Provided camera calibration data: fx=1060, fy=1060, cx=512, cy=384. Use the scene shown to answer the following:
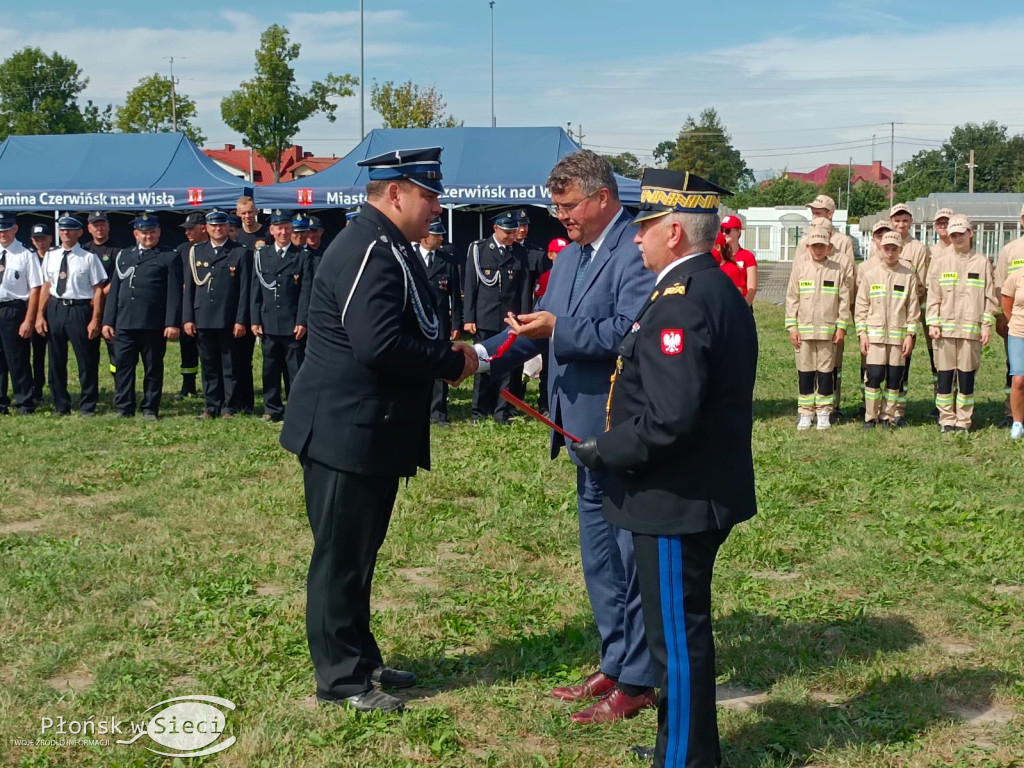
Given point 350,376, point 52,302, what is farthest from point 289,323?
point 350,376

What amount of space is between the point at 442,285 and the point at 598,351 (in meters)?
8.12

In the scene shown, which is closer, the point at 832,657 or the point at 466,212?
the point at 832,657

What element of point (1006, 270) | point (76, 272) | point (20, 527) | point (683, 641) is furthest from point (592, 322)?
point (76, 272)

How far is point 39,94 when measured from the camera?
196 feet

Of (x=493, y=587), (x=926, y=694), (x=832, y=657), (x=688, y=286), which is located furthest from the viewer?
(x=493, y=587)

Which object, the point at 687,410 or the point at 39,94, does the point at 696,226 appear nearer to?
the point at 687,410

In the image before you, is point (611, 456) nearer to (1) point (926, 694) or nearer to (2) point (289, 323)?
(1) point (926, 694)

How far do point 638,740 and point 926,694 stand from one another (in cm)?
131

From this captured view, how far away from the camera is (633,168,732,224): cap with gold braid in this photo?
347 centimetres

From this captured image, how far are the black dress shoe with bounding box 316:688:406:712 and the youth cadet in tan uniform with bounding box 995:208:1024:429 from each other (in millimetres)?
7920

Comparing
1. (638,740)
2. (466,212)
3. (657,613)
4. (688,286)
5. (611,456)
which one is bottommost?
(638,740)

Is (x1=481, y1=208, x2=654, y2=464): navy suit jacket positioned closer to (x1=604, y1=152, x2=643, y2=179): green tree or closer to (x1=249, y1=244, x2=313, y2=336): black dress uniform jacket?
(x1=604, y1=152, x2=643, y2=179): green tree

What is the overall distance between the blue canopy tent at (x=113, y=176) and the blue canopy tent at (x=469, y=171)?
1.24 metres

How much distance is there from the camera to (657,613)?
3434 millimetres
